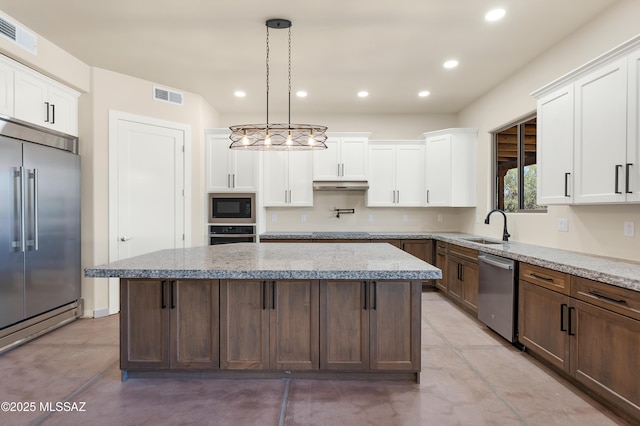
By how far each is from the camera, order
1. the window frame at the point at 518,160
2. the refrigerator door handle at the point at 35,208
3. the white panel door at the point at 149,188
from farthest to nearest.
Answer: the white panel door at the point at 149,188 → the window frame at the point at 518,160 → the refrigerator door handle at the point at 35,208

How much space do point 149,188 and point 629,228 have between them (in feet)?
15.8

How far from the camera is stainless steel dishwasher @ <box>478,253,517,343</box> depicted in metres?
3.15

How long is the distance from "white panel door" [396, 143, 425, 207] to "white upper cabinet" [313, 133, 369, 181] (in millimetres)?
580

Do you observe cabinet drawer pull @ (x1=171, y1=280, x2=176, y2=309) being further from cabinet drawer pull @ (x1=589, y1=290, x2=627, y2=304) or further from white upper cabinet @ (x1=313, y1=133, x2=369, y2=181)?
white upper cabinet @ (x1=313, y1=133, x2=369, y2=181)

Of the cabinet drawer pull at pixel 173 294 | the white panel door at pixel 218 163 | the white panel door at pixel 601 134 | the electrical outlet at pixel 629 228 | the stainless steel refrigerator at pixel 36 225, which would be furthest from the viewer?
the white panel door at pixel 218 163

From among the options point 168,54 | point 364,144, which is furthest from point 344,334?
point 364,144

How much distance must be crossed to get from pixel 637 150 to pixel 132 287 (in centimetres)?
350

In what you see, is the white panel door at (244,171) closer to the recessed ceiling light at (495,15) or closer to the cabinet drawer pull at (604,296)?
the recessed ceiling light at (495,15)

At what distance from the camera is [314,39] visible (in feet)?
10.9

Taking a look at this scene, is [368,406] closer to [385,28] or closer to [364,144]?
[385,28]

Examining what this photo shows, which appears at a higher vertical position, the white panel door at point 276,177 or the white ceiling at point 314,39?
the white ceiling at point 314,39

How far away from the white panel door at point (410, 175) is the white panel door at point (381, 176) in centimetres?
9

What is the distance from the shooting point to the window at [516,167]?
4.12 metres

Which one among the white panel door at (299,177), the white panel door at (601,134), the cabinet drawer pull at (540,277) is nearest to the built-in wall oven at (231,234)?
the white panel door at (299,177)
